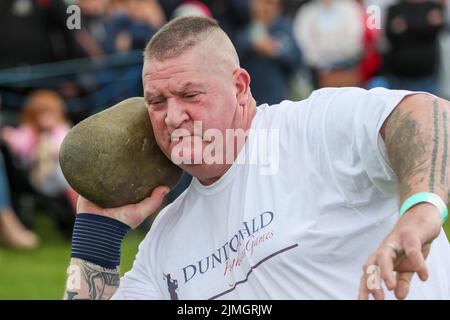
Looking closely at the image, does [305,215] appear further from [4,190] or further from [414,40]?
[414,40]

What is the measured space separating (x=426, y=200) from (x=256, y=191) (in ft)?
3.10

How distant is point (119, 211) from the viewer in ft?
13.5

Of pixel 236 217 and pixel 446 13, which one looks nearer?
pixel 236 217

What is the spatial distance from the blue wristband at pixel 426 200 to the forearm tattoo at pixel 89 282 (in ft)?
4.97

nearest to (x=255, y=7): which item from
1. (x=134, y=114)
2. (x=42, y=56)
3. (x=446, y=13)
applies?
(x=42, y=56)

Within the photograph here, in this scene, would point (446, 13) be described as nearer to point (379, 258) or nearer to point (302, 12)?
point (302, 12)

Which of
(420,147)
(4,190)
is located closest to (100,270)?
(420,147)

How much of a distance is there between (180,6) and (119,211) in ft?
23.8

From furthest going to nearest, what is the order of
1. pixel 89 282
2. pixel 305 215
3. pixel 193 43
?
pixel 89 282
pixel 193 43
pixel 305 215

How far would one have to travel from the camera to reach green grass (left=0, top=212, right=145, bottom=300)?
8586mm

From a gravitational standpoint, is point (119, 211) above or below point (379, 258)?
above

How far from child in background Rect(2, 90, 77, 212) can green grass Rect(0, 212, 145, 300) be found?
0.50 meters

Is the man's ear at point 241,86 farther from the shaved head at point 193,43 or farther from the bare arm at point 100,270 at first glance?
the bare arm at point 100,270

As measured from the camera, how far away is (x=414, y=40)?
13117 millimetres
